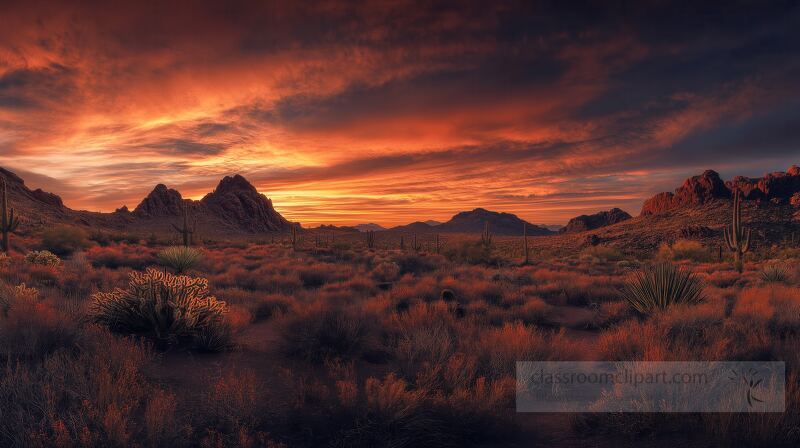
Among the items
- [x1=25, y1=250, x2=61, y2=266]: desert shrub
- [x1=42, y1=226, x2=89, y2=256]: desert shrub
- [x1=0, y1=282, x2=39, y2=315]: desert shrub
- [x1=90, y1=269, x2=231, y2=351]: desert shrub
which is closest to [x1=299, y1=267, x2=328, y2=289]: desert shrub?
[x1=0, y1=282, x2=39, y2=315]: desert shrub

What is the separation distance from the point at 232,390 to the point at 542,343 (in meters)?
4.61

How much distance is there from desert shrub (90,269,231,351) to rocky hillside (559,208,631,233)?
114 m

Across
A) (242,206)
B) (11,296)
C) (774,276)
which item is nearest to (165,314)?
(11,296)

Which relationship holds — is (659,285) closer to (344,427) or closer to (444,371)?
(444,371)

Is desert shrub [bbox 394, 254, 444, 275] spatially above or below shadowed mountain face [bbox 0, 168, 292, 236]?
below

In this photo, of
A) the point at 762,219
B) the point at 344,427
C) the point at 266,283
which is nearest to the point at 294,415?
the point at 344,427

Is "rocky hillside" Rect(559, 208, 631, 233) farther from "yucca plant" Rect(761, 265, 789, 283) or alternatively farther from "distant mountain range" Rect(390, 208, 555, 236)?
"yucca plant" Rect(761, 265, 789, 283)

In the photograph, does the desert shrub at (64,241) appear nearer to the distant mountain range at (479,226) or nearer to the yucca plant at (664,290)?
the yucca plant at (664,290)

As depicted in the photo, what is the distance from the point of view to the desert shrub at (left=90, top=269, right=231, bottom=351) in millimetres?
7052

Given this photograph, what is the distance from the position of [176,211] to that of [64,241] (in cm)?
8233

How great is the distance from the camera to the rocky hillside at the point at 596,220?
11112 centimetres

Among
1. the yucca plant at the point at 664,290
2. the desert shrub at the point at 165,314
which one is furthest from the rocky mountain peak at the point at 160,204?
the yucca plant at the point at 664,290

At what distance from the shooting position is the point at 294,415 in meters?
4.40

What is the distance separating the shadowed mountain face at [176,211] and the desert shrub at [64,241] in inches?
1732
